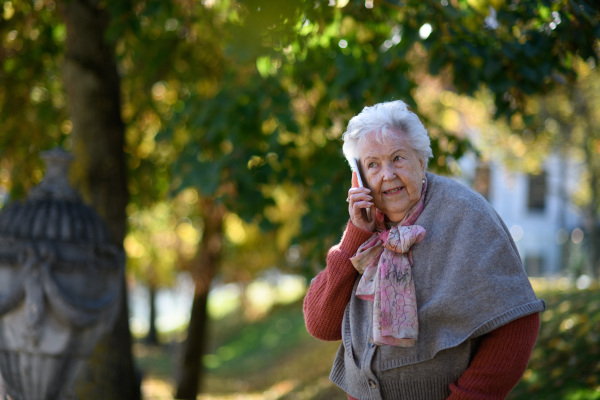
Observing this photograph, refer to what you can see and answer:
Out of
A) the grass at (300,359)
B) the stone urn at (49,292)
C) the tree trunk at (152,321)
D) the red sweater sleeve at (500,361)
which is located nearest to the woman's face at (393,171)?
the red sweater sleeve at (500,361)

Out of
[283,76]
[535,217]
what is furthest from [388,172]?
[535,217]

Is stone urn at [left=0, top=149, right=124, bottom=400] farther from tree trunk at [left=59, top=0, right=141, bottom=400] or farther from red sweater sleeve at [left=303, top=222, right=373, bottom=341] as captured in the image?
red sweater sleeve at [left=303, top=222, right=373, bottom=341]

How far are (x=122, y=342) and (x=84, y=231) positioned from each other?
274 cm

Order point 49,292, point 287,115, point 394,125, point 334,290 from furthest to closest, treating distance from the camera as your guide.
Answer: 1. point 287,115
2. point 49,292
3. point 334,290
4. point 394,125

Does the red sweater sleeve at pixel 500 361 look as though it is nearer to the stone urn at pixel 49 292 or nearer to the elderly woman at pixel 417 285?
the elderly woman at pixel 417 285

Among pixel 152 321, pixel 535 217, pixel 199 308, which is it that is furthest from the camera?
pixel 535 217

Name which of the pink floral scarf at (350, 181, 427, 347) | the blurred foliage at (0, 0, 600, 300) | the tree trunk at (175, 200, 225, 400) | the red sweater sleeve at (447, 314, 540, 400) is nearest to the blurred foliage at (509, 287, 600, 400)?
the blurred foliage at (0, 0, 600, 300)

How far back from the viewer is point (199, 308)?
992 centimetres

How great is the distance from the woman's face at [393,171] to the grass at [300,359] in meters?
3.56

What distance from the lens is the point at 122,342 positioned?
7.25m

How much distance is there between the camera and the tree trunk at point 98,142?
279 inches

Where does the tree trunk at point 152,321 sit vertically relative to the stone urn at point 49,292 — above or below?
below

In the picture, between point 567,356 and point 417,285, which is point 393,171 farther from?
point 567,356

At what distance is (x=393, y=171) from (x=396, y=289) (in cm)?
46
